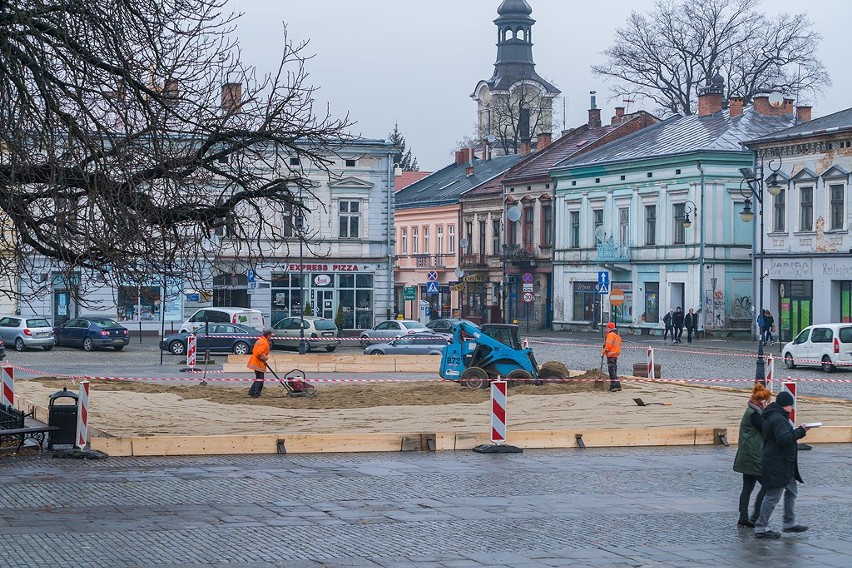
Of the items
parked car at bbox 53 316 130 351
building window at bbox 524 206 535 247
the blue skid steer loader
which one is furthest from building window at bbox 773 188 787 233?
the blue skid steer loader

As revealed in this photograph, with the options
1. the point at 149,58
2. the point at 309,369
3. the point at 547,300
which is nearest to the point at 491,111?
the point at 547,300

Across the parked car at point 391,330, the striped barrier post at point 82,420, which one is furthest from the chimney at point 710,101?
the striped barrier post at point 82,420

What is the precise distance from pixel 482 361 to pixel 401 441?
37.1ft

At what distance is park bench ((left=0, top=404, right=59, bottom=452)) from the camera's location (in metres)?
19.8

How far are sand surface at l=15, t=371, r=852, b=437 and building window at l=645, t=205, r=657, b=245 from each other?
1361 inches

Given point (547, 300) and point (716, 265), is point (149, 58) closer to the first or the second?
point (716, 265)

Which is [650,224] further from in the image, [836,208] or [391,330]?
[391,330]

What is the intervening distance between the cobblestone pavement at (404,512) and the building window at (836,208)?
36.6 m

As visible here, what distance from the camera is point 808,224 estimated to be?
187 feet

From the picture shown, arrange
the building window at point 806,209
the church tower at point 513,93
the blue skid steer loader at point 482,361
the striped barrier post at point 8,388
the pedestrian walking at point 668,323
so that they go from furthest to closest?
the church tower at point 513,93, the pedestrian walking at point 668,323, the building window at point 806,209, the blue skid steer loader at point 482,361, the striped barrier post at point 8,388

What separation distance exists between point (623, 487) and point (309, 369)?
23986 mm

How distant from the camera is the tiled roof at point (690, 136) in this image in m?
64.2

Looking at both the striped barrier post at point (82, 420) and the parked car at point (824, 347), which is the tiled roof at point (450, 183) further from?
the striped barrier post at point (82, 420)

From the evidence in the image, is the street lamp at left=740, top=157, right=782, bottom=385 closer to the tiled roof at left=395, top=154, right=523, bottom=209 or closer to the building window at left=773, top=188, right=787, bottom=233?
the building window at left=773, top=188, right=787, bottom=233
